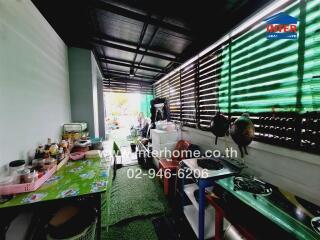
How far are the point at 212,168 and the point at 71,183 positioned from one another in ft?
4.50

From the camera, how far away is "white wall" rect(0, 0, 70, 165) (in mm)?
1176

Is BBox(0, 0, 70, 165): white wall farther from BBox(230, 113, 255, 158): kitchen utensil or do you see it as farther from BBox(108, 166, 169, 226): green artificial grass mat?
BBox(230, 113, 255, 158): kitchen utensil

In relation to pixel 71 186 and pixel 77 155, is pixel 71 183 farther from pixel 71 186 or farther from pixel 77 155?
pixel 77 155

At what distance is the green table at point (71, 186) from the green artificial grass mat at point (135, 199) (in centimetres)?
79

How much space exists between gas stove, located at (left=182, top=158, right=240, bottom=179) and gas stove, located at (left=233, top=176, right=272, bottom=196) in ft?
0.50

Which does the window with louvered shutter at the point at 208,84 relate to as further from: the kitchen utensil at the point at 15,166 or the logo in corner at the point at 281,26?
the kitchen utensil at the point at 15,166

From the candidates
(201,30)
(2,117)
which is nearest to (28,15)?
(2,117)

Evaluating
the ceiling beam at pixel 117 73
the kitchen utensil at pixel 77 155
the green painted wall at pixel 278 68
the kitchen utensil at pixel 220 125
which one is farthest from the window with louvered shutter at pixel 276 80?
the ceiling beam at pixel 117 73

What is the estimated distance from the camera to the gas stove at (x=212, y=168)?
1358mm

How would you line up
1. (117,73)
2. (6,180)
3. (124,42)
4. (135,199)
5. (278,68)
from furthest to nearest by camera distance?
(117,73)
(124,42)
(135,199)
(278,68)
(6,180)

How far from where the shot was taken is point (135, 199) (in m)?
2.24

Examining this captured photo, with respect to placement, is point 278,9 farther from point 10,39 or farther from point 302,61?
point 10,39

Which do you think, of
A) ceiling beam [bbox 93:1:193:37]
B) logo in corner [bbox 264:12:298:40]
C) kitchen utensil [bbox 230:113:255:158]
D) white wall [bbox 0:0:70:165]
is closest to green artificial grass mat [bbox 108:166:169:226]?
white wall [bbox 0:0:70:165]

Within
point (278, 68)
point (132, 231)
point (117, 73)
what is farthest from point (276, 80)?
point (117, 73)
